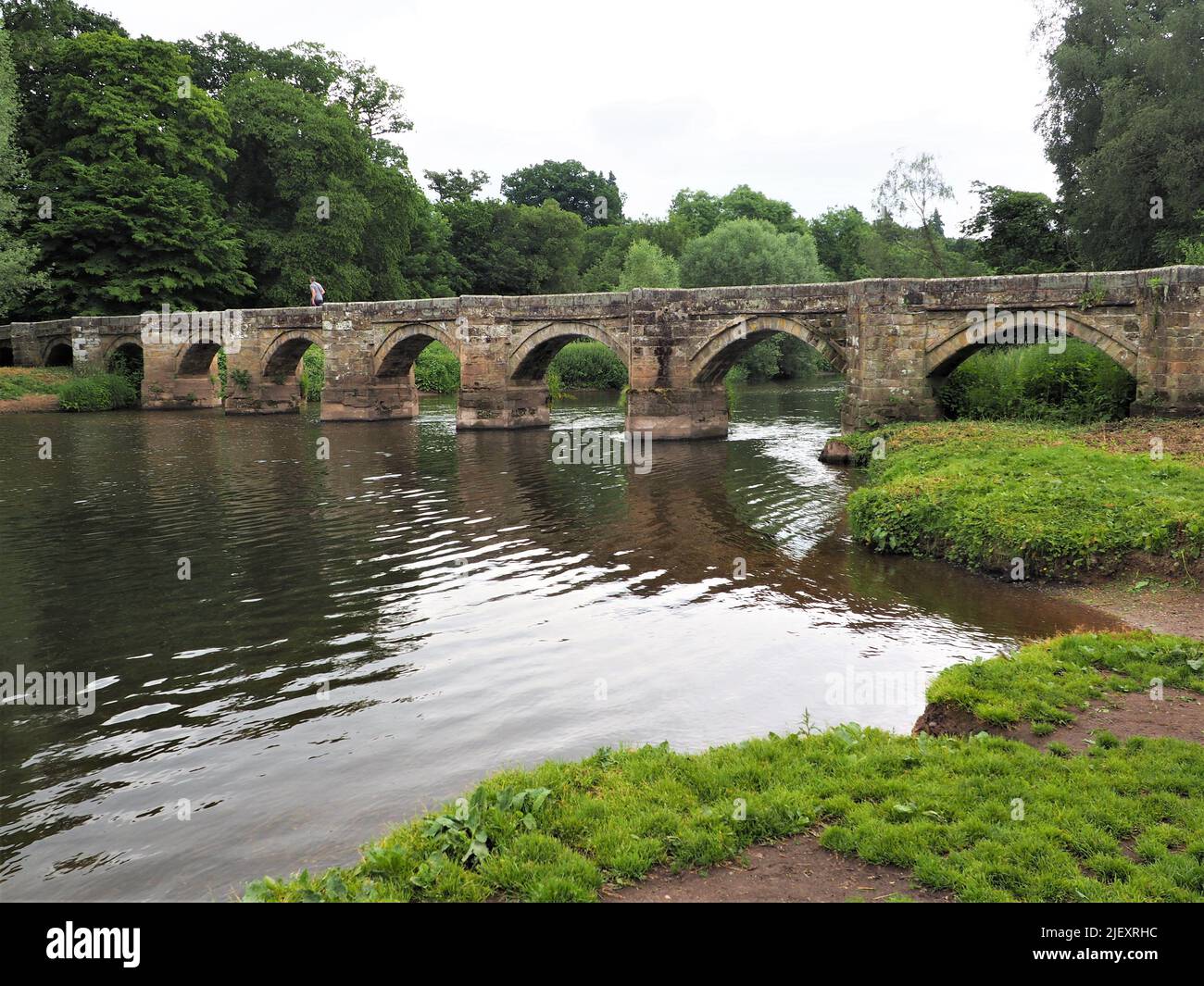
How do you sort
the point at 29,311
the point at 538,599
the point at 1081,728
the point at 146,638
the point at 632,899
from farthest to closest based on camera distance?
the point at 29,311 → the point at 538,599 → the point at 146,638 → the point at 1081,728 → the point at 632,899

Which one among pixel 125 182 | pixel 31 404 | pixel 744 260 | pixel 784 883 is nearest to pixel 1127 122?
pixel 744 260

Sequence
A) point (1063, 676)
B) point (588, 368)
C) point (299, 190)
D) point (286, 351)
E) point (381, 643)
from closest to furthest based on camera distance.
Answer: point (1063, 676) < point (381, 643) < point (286, 351) < point (299, 190) < point (588, 368)

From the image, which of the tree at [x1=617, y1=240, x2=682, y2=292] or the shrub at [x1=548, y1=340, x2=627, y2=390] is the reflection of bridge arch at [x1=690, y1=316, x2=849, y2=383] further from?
the tree at [x1=617, y1=240, x2=682, y2=292]

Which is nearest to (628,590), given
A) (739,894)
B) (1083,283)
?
(739,894)

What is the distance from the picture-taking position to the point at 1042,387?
21.3 metres

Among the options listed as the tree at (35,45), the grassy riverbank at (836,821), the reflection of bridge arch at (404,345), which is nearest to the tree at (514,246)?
the tree at (35,45)

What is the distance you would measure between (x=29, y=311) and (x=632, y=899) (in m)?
47.7

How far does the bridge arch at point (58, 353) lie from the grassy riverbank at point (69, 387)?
1.65 metres

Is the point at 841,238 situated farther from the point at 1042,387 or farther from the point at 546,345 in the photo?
the point at 1042,387

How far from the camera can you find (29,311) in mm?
42625

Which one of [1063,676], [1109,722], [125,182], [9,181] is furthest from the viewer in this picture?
[125,182]

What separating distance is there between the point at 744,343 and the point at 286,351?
18.5 m

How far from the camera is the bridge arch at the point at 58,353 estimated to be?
4006cm
